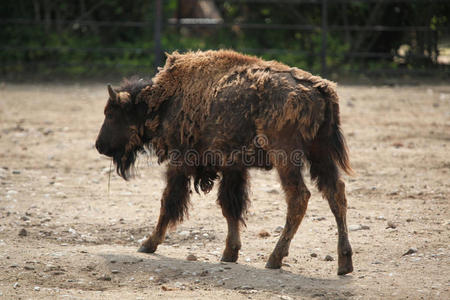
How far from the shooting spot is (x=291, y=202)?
4840 mm

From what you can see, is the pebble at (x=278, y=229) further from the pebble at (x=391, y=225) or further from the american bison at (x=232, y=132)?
the pebble at (x=391, y=225)

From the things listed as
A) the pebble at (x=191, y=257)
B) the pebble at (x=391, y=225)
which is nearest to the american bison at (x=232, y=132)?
the pebble at (x=191, y=257)

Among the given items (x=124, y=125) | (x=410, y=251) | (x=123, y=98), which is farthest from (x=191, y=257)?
(x=410, y=251)

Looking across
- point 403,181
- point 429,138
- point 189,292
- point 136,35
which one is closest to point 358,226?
point 403,181

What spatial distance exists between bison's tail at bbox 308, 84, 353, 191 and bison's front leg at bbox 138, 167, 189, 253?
120 centimetres

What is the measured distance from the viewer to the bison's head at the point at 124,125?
219 inches

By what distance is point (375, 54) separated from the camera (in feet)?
46.2

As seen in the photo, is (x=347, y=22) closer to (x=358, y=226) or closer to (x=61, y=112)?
(x=61, y=112)

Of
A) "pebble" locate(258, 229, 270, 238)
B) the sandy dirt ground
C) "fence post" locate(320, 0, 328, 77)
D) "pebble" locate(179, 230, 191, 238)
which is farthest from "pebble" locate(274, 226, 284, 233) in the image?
"fence post" locate(320, 0, 328, 77)

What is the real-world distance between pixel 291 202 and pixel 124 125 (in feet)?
5.76

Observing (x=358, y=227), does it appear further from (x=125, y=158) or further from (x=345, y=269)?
(x=125, y=158)

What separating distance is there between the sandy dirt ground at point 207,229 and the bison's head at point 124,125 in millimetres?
436

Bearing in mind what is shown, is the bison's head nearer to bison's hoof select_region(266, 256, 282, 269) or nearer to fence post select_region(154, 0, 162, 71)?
bison's hoof select_region(266, 256, 282, 269)

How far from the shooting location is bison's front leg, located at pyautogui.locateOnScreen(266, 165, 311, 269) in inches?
190
